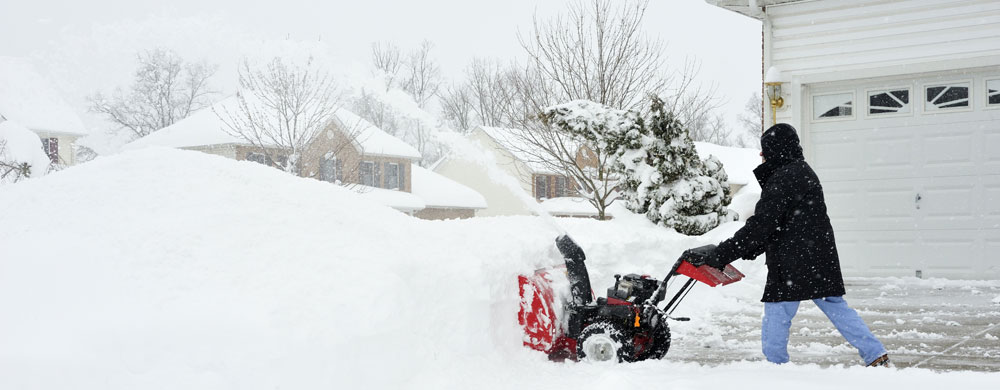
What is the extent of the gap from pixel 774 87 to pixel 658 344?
640cm

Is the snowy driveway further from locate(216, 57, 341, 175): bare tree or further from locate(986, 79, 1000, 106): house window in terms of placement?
locate(216, 57, 341, 175): bare tree

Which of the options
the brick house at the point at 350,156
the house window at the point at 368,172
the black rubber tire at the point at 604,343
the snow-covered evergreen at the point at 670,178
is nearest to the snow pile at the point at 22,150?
the brick house at the point at 350,156

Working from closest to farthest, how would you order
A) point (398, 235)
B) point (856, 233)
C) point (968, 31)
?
1. point (398, 235)
2. point (968, 31)
3. point (856, 233)

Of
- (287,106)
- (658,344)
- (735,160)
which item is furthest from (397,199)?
(658,344)

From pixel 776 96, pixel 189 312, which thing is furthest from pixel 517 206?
pixel 189 312

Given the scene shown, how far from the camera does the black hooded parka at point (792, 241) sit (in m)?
4.96

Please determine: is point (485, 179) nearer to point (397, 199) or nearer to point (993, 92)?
point (397, 199)

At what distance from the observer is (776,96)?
1084cm

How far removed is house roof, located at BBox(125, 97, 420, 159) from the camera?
26.6 m

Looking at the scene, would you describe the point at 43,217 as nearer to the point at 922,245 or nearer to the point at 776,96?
the point at 776,96

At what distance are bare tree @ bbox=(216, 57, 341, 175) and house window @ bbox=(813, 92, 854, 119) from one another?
1597cm

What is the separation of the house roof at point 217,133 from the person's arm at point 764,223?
21540 millimetres

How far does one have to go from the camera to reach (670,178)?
1080cm

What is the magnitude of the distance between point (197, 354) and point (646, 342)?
8.91 feet
